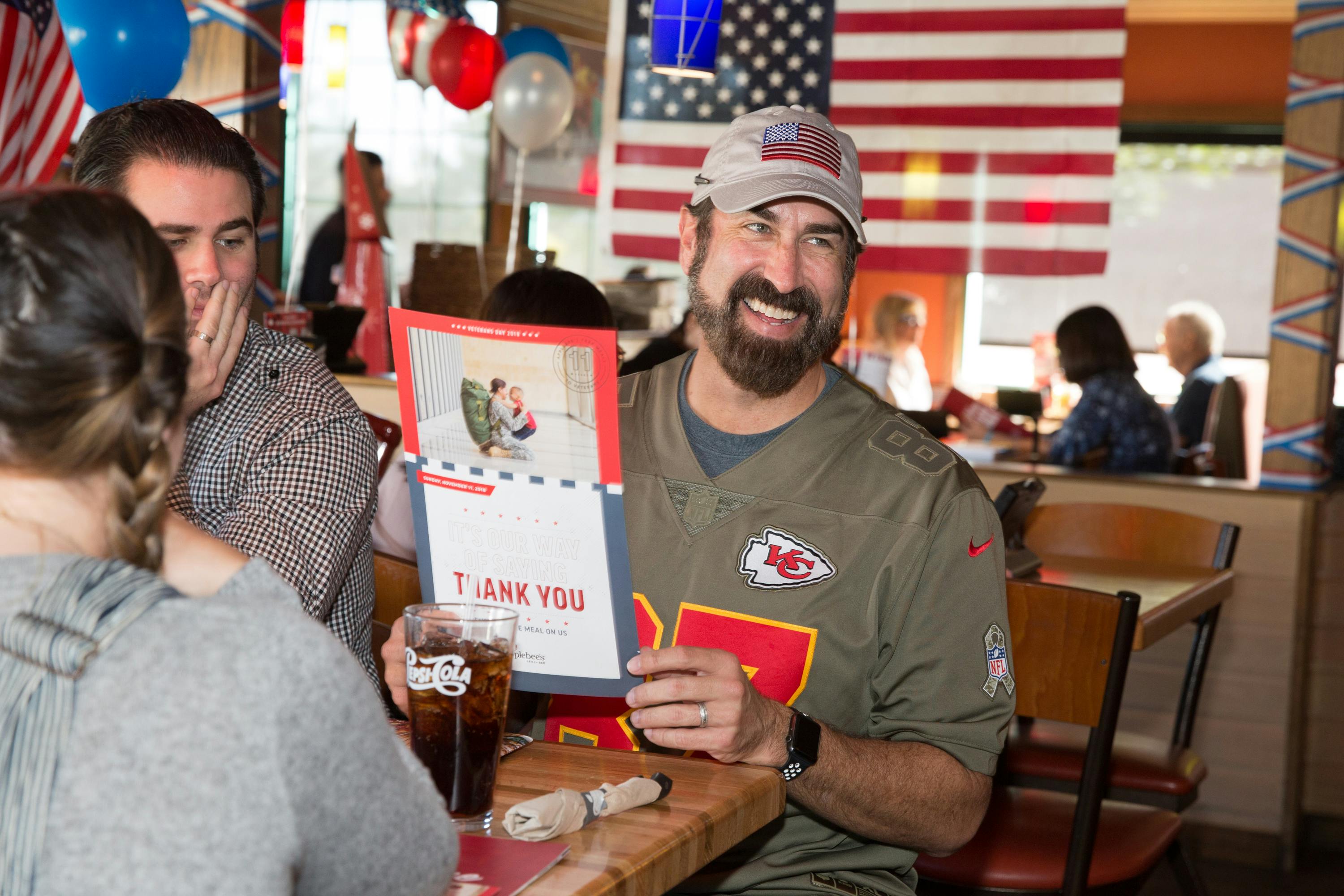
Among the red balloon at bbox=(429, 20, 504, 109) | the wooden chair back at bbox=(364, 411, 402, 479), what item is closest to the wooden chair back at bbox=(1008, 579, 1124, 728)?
the wooden chair back at bbox=(364, 411, 402, 479)

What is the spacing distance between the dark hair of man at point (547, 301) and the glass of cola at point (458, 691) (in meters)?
1.42

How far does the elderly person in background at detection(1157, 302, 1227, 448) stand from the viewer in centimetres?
626

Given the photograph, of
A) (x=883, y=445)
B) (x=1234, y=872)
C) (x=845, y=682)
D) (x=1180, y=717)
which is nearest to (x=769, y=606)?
(x=845, y=682)

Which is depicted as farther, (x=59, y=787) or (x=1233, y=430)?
(x=1233, y=430)

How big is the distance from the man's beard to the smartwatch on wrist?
1.57 feet

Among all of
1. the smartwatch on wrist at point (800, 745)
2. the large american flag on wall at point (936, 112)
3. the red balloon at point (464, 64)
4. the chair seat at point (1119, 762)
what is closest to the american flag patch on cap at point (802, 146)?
the smartwatch on wrist at point (800, 745)

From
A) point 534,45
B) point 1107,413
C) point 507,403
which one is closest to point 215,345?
point 507,403

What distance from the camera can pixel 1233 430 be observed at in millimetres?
6355

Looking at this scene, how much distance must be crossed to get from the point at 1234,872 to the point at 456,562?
3232mm

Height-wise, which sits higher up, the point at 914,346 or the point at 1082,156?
the point at 1082,156

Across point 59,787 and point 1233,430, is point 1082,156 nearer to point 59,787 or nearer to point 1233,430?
point 1233,430

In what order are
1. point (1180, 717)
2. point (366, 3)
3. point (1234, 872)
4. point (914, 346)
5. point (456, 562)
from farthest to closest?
point (366, 3) < point (914, 346) < point (1234, 872) < point (1180, 717) < point (456, 562)

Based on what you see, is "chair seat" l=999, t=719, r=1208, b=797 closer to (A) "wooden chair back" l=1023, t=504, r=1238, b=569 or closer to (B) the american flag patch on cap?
(A) "wooden chair back" l=1023, t=504, r=1238, b=569

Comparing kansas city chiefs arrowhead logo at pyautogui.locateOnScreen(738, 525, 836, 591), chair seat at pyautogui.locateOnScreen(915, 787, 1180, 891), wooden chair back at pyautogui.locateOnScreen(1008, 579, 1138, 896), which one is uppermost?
kansas city chiefs arrowhead logo at pyautogui.locateOnScreen(738, 525, 836, 591)
